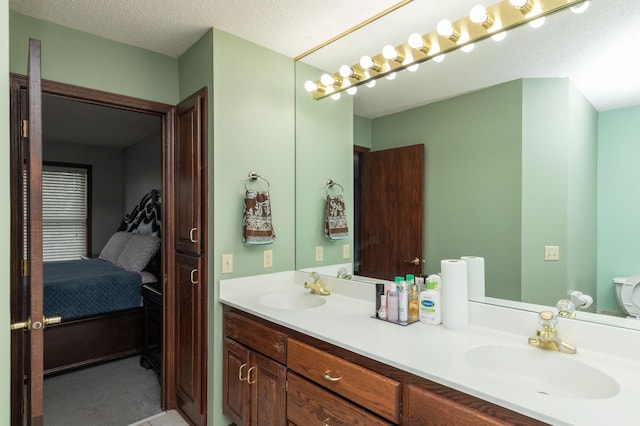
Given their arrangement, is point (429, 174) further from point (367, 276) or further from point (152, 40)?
point (152, 40)

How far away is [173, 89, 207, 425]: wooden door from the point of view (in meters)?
2.11

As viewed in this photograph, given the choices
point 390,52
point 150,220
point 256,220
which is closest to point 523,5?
point 390,52

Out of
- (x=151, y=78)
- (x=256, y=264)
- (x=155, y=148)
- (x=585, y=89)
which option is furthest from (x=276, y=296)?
(x=155, y=148)

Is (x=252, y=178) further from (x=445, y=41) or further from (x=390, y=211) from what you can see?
(x=445, y=41)

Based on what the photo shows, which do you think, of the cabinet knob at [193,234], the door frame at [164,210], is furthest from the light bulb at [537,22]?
the door frame at [164,210]

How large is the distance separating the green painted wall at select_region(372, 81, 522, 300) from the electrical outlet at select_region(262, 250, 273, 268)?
1.00 m

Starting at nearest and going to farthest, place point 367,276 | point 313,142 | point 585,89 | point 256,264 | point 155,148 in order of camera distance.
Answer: point 585,89 < point 367,276 < point 256,264 < point 313,142 < point 155,148

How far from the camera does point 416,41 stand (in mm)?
1752

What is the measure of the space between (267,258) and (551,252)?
154cm

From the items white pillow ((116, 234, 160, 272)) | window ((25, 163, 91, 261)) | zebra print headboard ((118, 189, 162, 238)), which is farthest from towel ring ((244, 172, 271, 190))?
window ((25, 163, 91, 261))

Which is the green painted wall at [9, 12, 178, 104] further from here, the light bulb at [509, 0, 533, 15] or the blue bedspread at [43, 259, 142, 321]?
the light bulb at [509, 0, 533, 15]

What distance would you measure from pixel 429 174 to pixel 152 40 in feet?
6.00

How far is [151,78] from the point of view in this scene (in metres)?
2.30

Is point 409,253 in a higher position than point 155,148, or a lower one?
lower
